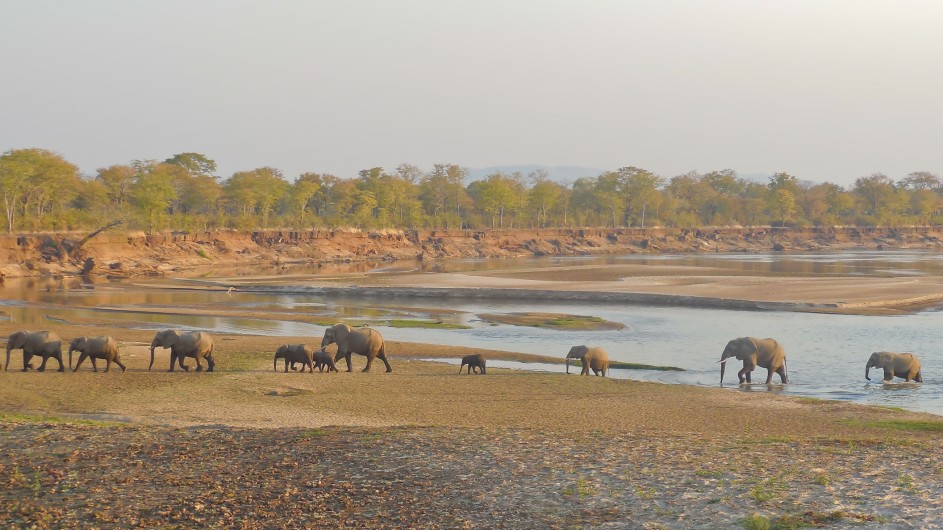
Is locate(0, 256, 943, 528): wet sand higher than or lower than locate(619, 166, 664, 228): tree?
lower

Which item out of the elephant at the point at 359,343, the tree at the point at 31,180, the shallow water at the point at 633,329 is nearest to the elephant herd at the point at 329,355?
the elephant at the point at 359,343

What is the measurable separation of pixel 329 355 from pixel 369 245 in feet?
276

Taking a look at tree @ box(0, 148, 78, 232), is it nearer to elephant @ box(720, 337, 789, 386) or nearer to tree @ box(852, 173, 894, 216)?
elephant @ box(720, 337, 789, 386)

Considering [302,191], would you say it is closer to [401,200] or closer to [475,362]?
[401,200]

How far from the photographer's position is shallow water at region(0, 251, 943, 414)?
27.8 meters

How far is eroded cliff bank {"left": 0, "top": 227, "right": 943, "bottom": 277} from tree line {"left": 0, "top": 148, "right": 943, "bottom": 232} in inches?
144

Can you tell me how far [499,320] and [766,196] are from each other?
14284 cm

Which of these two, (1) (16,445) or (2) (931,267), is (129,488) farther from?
(2) (931,267)

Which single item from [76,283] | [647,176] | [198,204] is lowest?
[76,283]

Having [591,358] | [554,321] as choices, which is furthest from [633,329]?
[591,358]

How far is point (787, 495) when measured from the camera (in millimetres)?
11250

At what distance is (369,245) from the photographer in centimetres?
10944

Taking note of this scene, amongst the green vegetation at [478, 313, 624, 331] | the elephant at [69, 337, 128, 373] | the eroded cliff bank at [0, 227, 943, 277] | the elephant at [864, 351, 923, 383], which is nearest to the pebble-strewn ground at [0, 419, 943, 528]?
the elephant at [69, 337, 128, 373]

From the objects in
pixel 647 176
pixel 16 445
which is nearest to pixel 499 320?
pixel 16 445
